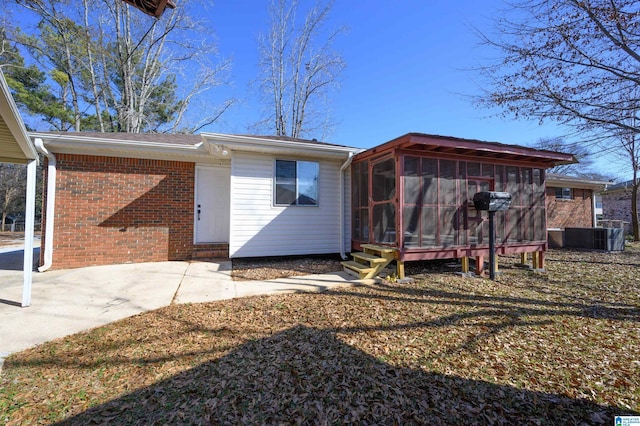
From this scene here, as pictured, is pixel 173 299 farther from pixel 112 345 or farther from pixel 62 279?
pixel 62 279

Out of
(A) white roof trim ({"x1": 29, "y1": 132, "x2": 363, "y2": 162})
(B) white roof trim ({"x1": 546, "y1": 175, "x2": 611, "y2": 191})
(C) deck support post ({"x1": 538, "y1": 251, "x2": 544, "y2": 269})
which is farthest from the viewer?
(B) white roof trim ({"x1": 546, "y1": 175, "x2": 611, "y2": 191})

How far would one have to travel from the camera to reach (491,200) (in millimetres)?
4965

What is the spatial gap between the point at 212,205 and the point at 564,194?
15.1 meters

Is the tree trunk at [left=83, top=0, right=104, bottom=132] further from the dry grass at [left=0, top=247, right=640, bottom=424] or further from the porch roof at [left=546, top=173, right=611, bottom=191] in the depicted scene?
the porch roof at [left=546, top=173, right=611, bottom=191]

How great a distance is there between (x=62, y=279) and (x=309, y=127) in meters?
15.9

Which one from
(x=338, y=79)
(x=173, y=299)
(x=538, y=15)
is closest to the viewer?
(x=173, y=299)

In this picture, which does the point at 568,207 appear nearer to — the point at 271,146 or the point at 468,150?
the point at 468,150

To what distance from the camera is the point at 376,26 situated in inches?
348

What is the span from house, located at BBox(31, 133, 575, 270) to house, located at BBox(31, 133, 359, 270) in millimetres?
24

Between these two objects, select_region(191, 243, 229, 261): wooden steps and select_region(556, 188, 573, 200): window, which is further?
select_region(556, 188, 573, 200): window

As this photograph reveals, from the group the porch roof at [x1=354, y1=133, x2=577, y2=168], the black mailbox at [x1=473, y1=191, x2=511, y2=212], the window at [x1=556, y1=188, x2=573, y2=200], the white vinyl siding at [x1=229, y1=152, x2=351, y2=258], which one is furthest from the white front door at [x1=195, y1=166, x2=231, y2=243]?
the window at [x1=556, y1=188, x2=573, y2=200]

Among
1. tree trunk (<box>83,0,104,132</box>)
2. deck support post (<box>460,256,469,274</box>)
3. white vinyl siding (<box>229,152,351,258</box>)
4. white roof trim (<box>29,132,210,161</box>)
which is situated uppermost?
tree trunk (<box>83,0,104,132</box>)

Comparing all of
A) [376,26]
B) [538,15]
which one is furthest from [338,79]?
[538,15]

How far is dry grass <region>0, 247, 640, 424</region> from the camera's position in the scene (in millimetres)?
1825
